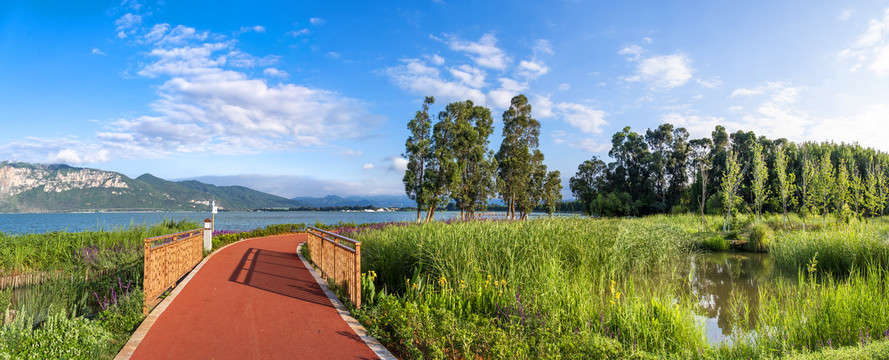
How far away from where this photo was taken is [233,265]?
10.2 metres

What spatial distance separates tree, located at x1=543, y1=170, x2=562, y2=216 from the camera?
3133 cm

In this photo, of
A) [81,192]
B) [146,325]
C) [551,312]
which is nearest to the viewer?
[551,312]

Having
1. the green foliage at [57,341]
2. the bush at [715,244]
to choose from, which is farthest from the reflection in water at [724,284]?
the green foliage at [57,341]

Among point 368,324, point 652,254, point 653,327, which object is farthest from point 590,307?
point 652,254

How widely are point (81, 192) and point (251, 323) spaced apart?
526ft

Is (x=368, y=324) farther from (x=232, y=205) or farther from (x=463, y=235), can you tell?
(x=232, y=205)

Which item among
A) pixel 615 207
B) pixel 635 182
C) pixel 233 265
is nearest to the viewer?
pixel 233 265

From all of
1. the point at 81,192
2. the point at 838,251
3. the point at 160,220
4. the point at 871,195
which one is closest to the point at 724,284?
the point at 838,251

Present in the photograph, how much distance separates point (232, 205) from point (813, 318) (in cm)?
16965

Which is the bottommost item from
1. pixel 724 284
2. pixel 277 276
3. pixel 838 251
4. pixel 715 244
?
pixel 724 284

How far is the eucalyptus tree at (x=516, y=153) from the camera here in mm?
28312

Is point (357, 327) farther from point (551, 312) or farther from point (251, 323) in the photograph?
point (551, 312)

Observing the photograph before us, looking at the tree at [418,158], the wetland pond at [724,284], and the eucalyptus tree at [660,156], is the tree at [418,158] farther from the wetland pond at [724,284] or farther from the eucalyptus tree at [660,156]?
the eucalyptus tree at [660,156]

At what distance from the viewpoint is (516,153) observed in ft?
93.6
